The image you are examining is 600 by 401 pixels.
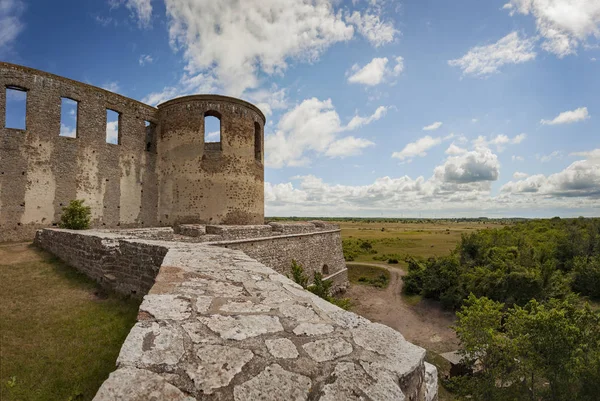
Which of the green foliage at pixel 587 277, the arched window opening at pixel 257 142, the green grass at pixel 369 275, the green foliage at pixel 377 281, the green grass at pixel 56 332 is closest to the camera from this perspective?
the green grass at pixel 56 332

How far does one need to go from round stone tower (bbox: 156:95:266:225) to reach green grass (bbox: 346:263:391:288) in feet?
45.1

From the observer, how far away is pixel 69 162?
1455 centimetres

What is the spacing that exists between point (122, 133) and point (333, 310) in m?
17.3

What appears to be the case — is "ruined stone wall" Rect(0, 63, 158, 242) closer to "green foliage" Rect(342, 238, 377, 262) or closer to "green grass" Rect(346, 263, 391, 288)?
"green grass" Rect(346, 263, 391, 288)

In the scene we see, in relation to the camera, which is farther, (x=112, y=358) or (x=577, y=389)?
(x=577, y=389)

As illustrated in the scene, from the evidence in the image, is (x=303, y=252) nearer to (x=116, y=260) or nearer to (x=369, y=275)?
(x=116, y=260)

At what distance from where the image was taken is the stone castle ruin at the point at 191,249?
1920mm

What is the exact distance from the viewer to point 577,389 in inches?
404

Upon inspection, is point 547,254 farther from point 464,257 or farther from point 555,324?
point 555,324

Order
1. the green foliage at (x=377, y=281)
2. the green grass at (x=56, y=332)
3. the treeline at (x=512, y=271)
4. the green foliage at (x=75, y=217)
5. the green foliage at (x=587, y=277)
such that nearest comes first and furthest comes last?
1. the green grass at (x=56, y=332)
2. the green foliage at (x=75, y=217)
3. the treeline at (x=512, y=271)
4. the green foliage at (x=587, y=277)
5. the green foliage at (x=377, y=281)

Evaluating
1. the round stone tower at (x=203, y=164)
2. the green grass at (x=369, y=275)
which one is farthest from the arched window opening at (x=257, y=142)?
the green grass at (x=369, y=275)

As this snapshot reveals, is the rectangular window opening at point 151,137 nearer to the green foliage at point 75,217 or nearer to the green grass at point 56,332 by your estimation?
the green foliage at point 75,217

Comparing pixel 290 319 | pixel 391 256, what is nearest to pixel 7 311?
pixel 290 319

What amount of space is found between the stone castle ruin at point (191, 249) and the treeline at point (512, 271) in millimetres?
7584
